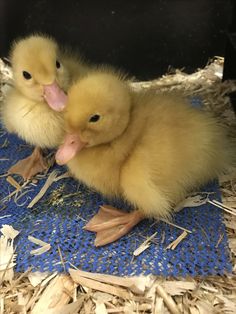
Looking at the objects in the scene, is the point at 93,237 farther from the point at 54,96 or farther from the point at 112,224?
the point at 54,96

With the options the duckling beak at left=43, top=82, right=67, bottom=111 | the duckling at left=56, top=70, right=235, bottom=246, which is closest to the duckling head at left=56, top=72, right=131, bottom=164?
the duckling at left=56, top=70, right=235, bottom=246

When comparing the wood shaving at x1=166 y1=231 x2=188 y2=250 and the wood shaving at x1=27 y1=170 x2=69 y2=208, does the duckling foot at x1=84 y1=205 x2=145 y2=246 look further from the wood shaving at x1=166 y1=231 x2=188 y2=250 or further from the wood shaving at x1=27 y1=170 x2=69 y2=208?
the wood shaving at x1=27 y1=170 x2=69 y2=208

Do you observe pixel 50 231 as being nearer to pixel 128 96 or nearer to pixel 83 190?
pixel 83 190

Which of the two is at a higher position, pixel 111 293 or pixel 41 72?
pixel 41 72

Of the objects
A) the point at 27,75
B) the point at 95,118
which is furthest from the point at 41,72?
the point at 95,118

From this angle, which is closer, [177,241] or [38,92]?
[177,241]

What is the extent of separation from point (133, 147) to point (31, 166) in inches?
20.8

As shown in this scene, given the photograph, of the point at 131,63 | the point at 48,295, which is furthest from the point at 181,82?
the point at 48,295

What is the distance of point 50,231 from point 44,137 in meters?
0.34

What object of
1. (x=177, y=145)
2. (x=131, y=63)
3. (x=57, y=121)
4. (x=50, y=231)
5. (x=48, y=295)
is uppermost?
(x=131, y=63)

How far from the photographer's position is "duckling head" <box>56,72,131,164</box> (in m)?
1.20

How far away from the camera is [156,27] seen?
2.16 m

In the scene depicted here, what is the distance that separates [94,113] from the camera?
1.22 metres

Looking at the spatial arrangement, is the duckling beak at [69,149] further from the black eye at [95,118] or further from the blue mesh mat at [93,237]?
the blue mesh mat at [93,237]
